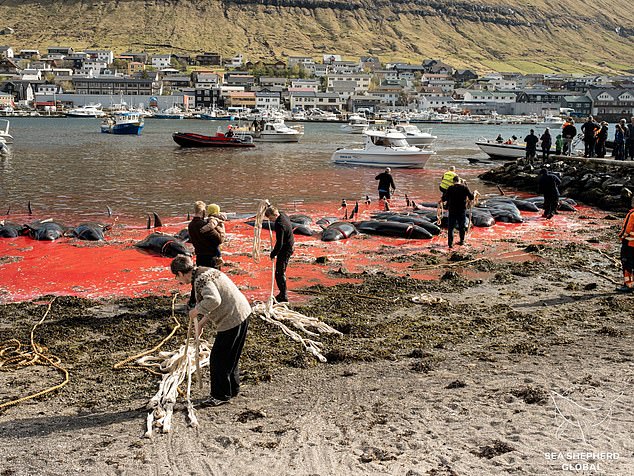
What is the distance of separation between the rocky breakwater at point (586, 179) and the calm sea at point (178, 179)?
191 centimetres

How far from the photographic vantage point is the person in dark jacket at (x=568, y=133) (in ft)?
111

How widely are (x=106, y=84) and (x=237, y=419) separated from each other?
176m

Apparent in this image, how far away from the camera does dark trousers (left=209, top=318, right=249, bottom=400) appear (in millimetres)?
7238

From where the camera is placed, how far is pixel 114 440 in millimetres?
6652

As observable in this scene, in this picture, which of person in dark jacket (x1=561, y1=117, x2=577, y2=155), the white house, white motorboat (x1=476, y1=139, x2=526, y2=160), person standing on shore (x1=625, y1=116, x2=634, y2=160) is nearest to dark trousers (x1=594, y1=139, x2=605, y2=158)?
person in dark jacket (x1=561, y1=117, x2=577, y2=155)

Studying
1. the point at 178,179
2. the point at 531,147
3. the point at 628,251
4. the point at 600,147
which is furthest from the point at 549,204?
the point at 178,179

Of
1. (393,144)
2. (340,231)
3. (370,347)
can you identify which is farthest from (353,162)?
(370,347)

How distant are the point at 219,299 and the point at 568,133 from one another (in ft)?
103

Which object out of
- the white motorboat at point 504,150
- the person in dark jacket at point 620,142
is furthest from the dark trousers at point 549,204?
the white motorboat at point 504,150

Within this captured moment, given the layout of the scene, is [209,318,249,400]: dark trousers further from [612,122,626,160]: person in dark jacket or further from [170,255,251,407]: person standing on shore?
[612,122,626,160]: person in dark jacket

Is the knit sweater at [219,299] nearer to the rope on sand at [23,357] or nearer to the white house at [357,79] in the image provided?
the rope on sand at [23,357]

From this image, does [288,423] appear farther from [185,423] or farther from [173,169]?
[173,169]

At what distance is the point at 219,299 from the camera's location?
6.79 meters

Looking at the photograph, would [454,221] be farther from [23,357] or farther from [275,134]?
[275,134]
